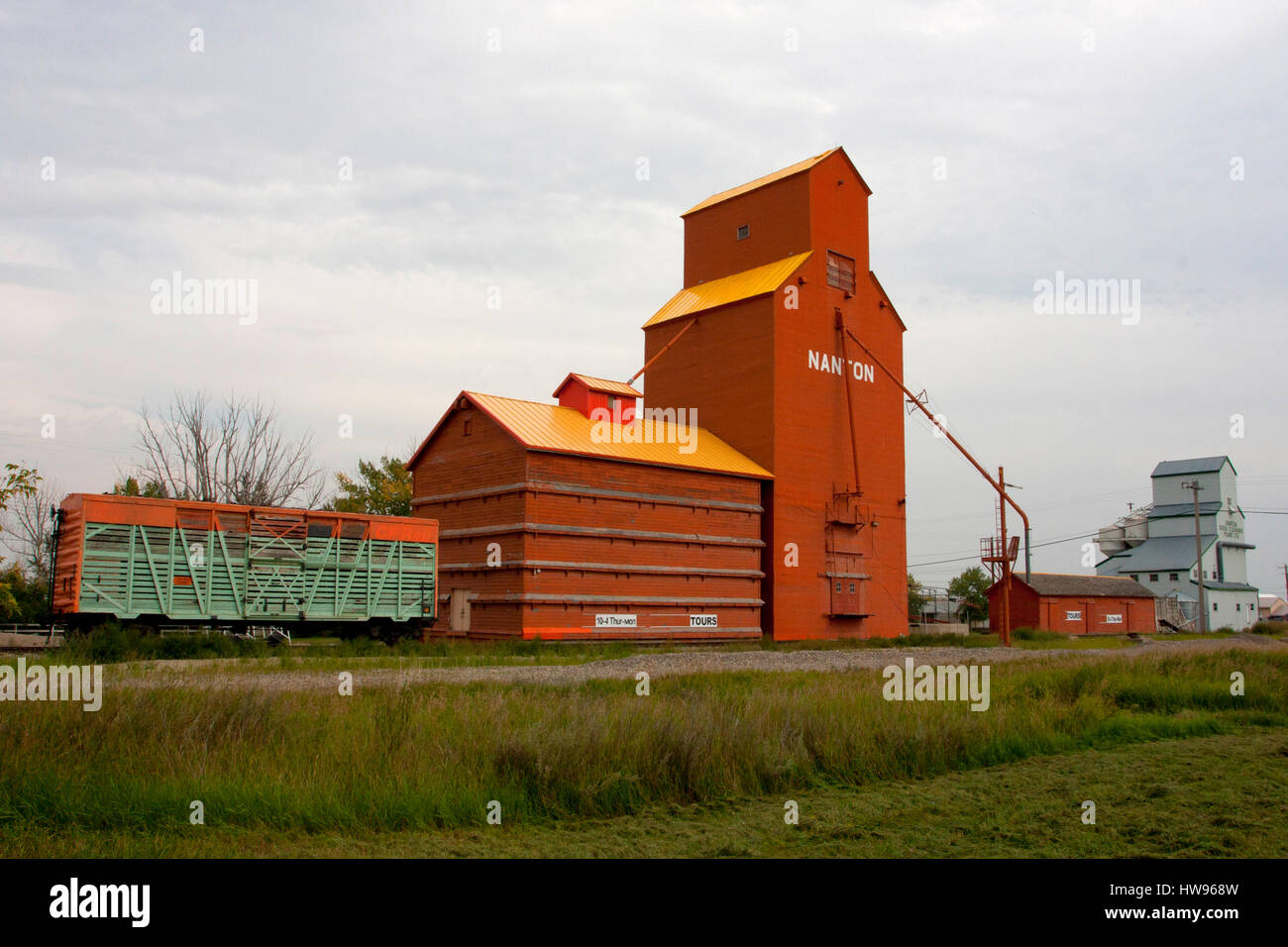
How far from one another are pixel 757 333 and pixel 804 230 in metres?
4.53

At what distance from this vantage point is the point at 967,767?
33.7ft

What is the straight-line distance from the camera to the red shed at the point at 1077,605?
49000 millimetres

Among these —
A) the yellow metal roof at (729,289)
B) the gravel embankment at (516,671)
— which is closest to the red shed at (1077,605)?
the yellow metal roof at (729,289)

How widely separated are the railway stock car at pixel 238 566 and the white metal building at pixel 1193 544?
64457 millimetres

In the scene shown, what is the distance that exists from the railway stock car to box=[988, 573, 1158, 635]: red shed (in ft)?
102

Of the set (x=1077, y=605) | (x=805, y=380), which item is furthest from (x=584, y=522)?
(x=1077, y=605)

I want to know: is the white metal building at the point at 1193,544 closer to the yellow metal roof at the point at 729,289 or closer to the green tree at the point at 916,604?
the green tree at the point at 916,604

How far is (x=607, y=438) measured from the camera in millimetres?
28672

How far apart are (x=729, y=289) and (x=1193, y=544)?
56.3 meters

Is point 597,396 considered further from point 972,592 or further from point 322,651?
point 972,592

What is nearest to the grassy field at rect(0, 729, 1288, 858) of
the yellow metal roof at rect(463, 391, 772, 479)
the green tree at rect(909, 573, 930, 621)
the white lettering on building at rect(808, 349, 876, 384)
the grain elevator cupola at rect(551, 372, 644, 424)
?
the yellow metal roof at rect(463, 391, 772, 479)
